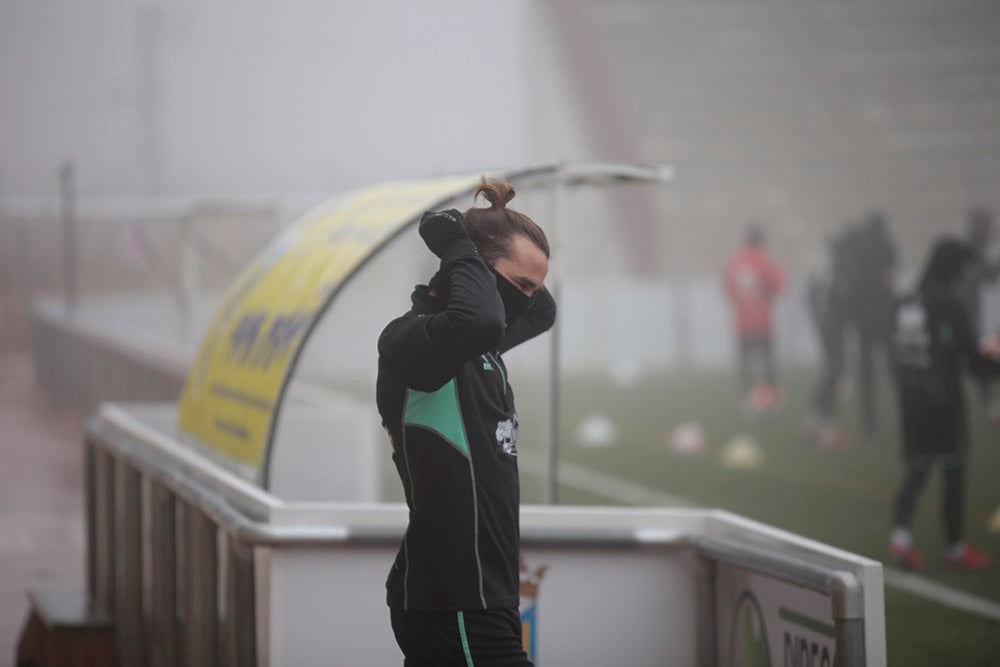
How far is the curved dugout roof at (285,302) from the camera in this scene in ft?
18.4

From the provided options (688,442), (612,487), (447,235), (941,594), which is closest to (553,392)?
(941,594)

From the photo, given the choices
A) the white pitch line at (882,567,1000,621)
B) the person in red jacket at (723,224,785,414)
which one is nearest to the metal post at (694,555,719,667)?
the white pitch line at (882,567,1000,621)

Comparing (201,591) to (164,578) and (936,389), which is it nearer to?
(164,578)

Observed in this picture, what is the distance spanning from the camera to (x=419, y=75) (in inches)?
1711

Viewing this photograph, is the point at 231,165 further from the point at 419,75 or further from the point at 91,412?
the point at 91,412

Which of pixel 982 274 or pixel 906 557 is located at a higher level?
pixel 982 274

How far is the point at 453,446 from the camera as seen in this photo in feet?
10.5

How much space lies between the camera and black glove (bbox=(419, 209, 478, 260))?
10.6ft

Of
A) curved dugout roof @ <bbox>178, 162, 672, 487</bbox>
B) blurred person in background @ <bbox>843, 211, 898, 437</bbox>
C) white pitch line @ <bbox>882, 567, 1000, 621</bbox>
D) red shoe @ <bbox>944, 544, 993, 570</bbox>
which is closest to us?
curved dugout roof @ <bbox>178, 162, 672, 487</bbox>

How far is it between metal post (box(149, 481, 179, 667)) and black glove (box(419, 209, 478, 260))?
8.16ft

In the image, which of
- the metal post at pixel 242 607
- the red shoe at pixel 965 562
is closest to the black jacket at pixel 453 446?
the metal post at pixel 242 607

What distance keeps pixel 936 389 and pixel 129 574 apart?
4.43m

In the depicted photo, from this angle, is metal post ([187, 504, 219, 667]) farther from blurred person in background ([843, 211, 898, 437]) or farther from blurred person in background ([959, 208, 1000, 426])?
blurred person in background ([959, 208, 1000, 426])

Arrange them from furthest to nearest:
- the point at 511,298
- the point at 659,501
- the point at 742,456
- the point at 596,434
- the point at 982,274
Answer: the point at 982,274 → the point at 596,434 → the point at 742,456 → the point at 659,501 → the point at 511,298
